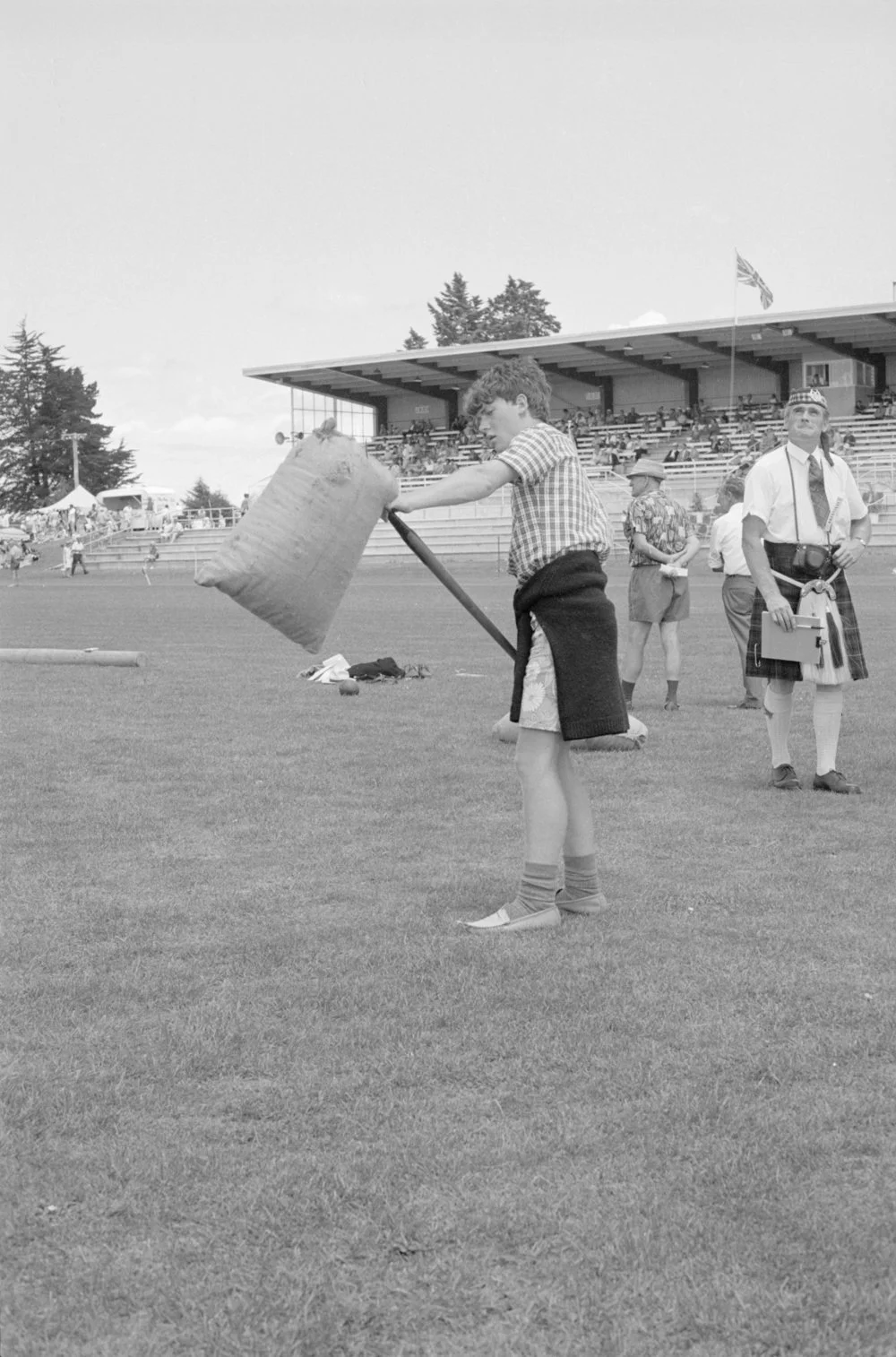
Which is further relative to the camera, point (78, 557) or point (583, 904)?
point (78, 557)

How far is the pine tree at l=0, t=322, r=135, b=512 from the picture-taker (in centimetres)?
10944

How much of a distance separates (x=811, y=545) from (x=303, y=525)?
11.5 feet

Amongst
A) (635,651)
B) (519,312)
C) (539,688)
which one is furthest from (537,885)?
(519,312)

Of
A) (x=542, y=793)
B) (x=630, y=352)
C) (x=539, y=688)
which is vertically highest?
(x=630, y=352)

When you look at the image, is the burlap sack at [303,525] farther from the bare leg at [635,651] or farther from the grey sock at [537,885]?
the bare leg at [635,651]

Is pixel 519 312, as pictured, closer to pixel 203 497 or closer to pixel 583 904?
pixel 203 497

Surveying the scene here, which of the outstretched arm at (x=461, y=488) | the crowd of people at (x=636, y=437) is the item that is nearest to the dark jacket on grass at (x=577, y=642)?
the outstretched arm at (x=461, y=488)

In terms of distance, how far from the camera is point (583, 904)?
5.50m

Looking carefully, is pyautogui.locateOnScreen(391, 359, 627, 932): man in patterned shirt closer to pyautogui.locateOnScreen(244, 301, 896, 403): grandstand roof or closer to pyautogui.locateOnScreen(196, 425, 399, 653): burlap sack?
pyautogui.locateOnScreen(196, 425, 399, 653): burlap sack

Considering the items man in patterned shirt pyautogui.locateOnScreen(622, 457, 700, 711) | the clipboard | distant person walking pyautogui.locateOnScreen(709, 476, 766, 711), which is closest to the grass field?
the clipboard

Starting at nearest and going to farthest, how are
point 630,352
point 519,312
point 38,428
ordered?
point 630,352 < point 519,312 < point 38,428

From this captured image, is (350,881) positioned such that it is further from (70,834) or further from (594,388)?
(594,388)

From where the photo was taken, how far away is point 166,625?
2334cm

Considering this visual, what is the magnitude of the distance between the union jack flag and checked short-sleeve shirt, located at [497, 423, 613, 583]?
49.7m
